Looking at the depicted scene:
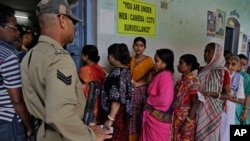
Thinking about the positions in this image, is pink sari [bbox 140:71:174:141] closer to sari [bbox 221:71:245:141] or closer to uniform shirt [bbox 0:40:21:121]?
sari [bbox 221:71:245:141]

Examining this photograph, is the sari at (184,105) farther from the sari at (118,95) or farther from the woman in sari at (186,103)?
the sari at (118,95)

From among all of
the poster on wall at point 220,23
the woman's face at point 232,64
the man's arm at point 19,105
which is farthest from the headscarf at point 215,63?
the poster on wall at point 220,23

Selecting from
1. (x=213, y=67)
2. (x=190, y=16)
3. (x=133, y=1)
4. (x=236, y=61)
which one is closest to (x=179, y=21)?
(x=190, y=16)

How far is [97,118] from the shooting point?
76.5 inches

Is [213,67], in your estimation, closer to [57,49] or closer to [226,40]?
[57,49]

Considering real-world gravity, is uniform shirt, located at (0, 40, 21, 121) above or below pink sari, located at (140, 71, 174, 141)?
above

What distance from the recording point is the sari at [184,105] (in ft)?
6.18

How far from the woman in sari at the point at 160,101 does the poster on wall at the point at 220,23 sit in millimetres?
2966

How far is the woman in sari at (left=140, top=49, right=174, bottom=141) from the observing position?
6.13 feet

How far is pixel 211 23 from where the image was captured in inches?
166

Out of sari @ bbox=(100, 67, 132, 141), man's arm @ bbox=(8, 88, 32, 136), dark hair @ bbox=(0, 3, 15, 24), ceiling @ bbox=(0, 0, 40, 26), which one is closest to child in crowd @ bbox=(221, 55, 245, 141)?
sari @ bbox=(100, 67, 132, 141)

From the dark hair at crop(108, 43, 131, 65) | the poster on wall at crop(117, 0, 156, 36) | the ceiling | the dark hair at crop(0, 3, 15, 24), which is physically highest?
the ceiling

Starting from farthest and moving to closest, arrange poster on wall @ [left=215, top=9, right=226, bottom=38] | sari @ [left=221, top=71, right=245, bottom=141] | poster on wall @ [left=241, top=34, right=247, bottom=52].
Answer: poster on wall @ [left=241, top=34, right=247, bottom=52], poster on wall @ [left=215, top=9, right=226, bottom=38], sari @ [left=221, top=71, right=245, bottom=141]

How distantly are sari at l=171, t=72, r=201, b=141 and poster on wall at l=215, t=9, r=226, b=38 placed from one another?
2.91 metres
